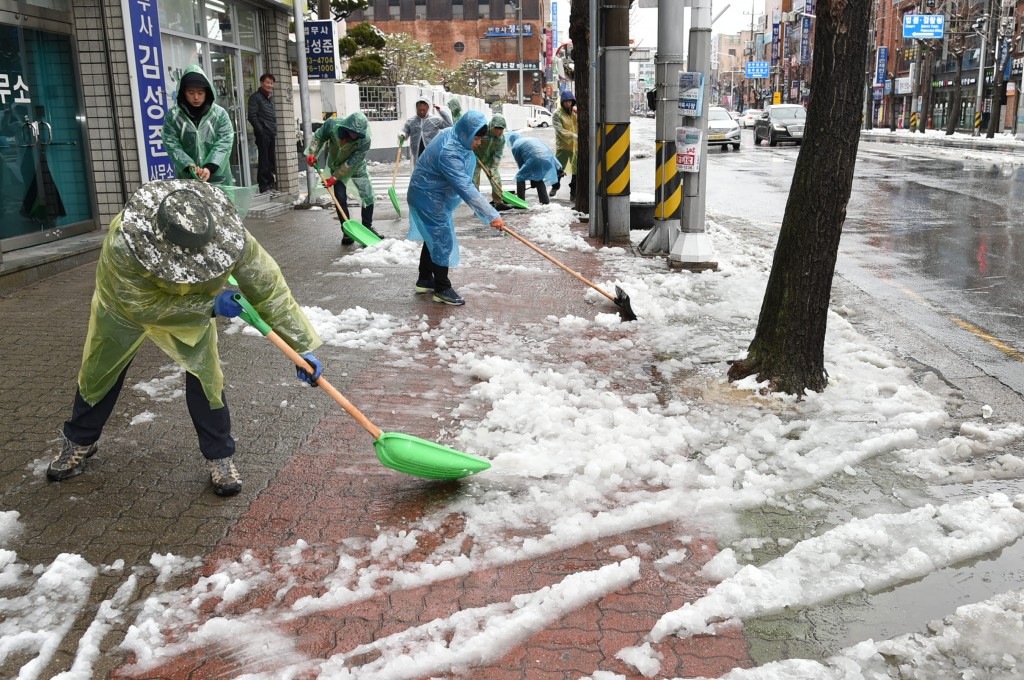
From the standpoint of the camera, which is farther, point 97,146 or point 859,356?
point 97,146

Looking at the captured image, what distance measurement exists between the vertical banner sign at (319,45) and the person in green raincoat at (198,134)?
924cm

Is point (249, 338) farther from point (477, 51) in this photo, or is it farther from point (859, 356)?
point (477, 51)

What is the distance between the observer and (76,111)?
9.59 meters

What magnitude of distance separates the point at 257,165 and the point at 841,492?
43.0 ft

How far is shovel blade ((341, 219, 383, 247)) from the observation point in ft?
32.4

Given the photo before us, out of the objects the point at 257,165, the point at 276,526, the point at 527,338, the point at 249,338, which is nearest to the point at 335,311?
the point at 249,338

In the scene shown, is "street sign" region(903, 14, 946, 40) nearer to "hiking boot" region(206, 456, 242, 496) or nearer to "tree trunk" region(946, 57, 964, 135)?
"tree trunk" region(946, 57, 964, 135)

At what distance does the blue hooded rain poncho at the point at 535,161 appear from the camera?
13648mm

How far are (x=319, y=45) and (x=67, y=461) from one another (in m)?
12.9

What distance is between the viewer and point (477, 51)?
8375 cm

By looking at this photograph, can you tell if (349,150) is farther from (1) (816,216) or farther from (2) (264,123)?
(1) (816,216)

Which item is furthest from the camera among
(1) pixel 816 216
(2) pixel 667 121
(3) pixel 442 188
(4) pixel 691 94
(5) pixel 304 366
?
(2) pixel 667 121

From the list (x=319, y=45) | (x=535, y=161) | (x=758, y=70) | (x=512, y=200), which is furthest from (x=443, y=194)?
(x=758, y=70)

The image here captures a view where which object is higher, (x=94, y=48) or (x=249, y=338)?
(x=94, y=48)
